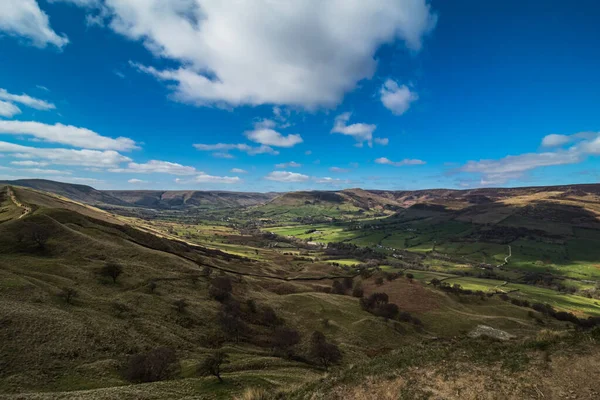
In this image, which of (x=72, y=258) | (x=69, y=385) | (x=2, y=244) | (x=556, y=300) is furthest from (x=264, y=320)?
(x=556, y=300)

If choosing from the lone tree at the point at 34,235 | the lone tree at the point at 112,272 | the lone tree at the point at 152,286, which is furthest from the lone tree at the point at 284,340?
the lone tree at the point at 34,235

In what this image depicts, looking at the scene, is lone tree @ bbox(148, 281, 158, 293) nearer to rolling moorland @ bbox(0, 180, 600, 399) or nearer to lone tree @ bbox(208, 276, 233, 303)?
rolling moorland @ bbox(0, 180, 600, 399)

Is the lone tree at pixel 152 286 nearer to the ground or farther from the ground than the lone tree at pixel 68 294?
nearer to the ground

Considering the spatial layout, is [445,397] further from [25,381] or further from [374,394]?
[25,381]

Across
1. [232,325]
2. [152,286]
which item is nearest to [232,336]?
[232,325]

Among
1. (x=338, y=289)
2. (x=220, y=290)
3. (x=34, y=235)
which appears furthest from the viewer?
(x=338, y=289)

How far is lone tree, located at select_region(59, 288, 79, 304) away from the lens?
52.3 m

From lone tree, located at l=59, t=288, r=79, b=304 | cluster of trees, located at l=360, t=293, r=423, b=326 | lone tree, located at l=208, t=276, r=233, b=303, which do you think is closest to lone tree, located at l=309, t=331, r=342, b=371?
lone tree, located at l=208, t=276, r=233, b=303

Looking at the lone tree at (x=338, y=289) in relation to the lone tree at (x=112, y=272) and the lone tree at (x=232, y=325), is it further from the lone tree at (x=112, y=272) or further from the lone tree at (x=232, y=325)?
the lone tree at (x=112, y=272)

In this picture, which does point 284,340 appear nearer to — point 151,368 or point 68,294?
point 151,368

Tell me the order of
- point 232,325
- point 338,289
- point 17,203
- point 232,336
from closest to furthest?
point 232,336
point 232,325
point 338,289
point 17,203

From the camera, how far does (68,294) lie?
52750 millimetres

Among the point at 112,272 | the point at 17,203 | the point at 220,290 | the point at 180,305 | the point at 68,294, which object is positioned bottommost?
the point at 220,290

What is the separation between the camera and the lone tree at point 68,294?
171 feet
